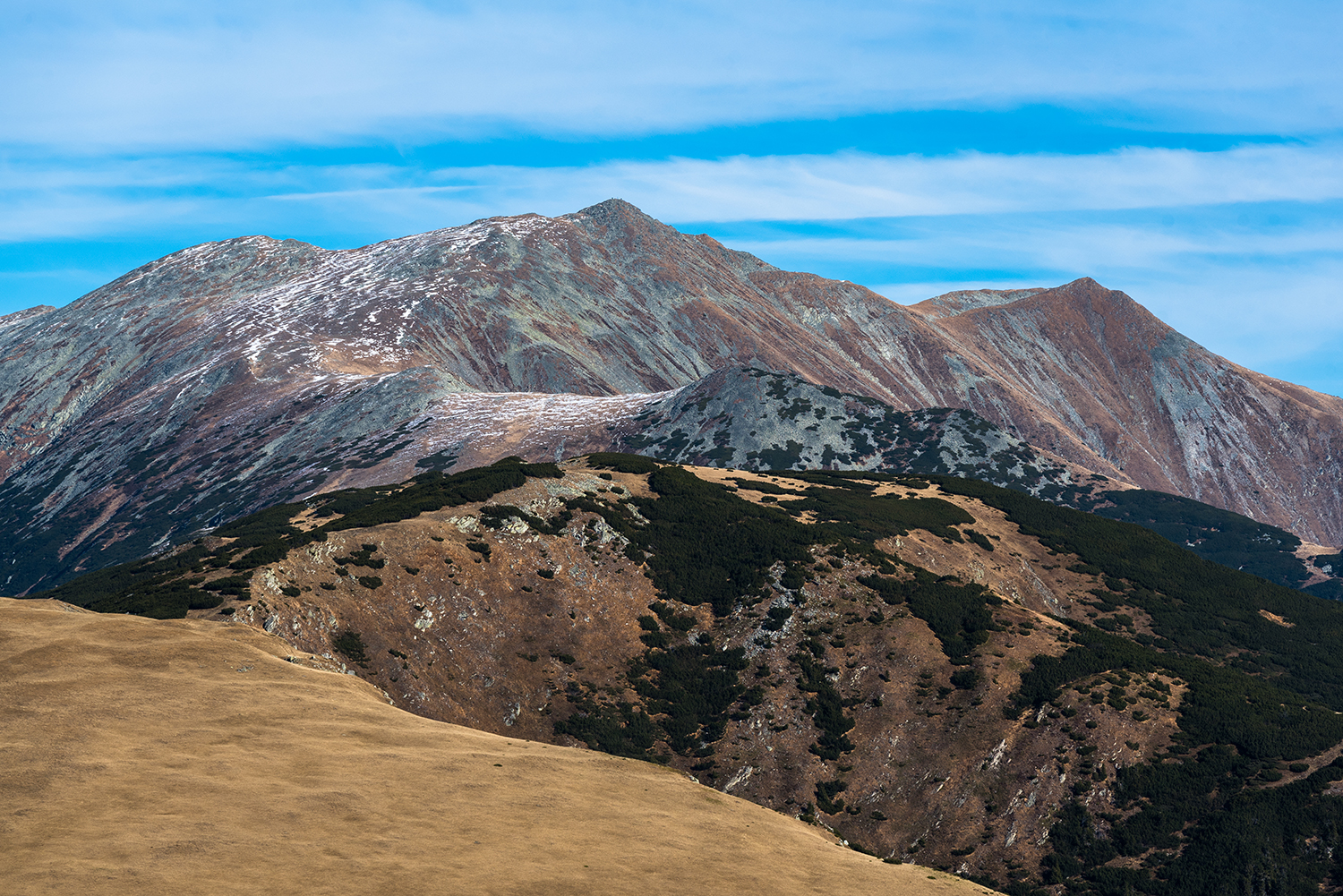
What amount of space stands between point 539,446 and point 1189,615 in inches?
3898

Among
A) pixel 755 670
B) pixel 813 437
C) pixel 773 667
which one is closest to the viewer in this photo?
pixel 773 667

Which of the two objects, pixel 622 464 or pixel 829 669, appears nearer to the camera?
pixel 829 669

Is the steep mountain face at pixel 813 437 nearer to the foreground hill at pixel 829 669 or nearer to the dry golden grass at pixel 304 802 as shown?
the foreground hill at pixel 829 669

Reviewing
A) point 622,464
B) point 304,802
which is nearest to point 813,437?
point 622,464

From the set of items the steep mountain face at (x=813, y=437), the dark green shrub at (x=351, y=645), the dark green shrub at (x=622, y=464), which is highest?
the steep mountain face at (x=813, y=437)

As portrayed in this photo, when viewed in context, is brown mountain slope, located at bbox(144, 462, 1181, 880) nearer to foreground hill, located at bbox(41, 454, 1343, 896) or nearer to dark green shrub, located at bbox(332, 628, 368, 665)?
foreground hill, located at bbox(41, 454, 1343, 896)

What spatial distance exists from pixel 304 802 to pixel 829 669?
39.7 meters

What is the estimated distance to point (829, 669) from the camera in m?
59.9

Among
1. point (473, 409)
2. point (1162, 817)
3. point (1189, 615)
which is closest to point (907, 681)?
point (1162, 817)

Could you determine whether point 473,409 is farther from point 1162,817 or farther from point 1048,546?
point 1162,817

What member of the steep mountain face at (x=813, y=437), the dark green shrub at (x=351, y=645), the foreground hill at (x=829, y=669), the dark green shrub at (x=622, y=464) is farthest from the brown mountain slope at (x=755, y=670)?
the steep mountain face at (x=813, y=437)

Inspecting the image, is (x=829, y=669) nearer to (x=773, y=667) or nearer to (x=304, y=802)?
(x=773, y=667)

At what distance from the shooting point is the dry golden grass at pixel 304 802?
73.8 ft

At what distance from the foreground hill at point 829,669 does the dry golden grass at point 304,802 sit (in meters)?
16.4
